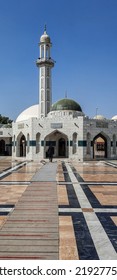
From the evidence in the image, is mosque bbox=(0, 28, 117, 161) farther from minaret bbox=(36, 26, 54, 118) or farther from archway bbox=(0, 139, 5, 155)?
archway bbox=(0, 139, 5, 155)

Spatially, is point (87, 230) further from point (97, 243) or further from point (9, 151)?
point (9, 151)

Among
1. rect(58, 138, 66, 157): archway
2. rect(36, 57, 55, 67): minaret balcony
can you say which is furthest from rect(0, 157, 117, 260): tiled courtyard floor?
rect(36, 57, 55, 67): minaret balcony

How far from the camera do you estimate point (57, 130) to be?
31.3 meters

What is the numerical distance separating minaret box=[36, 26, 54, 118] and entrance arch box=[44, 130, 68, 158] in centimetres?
485

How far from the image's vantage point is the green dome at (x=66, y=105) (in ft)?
119

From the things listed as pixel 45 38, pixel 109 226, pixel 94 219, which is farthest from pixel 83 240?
pixel 45 38

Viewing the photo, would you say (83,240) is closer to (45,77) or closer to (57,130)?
(57,130)

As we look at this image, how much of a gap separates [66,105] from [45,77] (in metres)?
4.68

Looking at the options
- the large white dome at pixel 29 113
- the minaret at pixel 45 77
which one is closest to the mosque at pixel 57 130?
the minaret at pixel 45 77

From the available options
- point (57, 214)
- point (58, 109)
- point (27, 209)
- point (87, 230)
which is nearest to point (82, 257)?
point (87, 230)

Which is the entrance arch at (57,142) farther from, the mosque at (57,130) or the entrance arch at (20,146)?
the entrance arch at (20,146)

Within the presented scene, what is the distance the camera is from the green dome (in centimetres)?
3634

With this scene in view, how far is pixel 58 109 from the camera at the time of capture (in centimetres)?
3609

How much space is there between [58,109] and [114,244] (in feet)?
104
